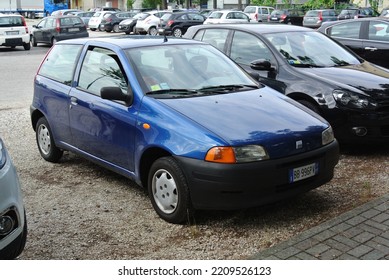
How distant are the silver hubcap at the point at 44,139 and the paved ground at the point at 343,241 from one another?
3647 millimetres

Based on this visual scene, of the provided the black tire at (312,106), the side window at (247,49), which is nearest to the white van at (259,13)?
the side window at (247,49)

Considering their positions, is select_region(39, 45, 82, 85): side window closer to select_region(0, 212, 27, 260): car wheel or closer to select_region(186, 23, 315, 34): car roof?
select_region(186, 23, 315, 34): car roof

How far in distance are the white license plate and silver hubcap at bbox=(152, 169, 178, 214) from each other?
101 centimetres

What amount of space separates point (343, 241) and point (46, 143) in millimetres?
4042

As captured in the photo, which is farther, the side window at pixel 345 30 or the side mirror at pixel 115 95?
the side window at pixel 345 30

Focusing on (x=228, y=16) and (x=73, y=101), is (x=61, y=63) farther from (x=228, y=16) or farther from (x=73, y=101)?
(x=228, y=16)

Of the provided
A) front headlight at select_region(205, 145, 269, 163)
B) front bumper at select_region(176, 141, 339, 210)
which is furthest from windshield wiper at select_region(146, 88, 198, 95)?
front headlight at select_region(205, 145, 269, 163)

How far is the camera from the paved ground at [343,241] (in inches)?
149

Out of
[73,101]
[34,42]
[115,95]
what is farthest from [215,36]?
[34,42]

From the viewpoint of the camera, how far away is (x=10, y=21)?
23.6 meters

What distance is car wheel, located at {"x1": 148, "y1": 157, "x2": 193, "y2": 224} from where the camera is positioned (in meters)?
4.35

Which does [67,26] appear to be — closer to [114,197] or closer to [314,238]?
[114,197]

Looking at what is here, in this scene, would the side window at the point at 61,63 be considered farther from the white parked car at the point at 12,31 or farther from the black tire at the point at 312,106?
the white parked car at the point at 12,31
